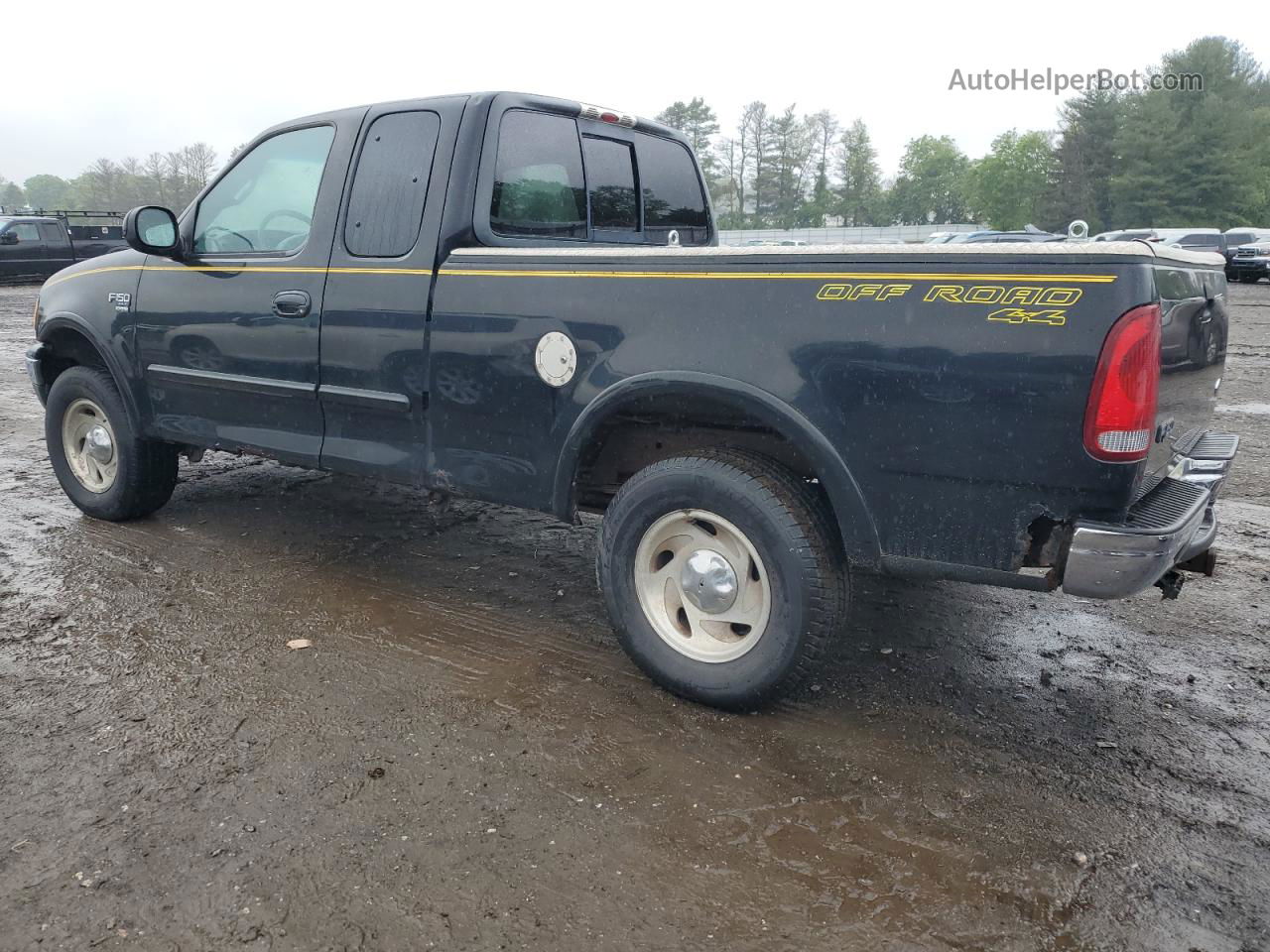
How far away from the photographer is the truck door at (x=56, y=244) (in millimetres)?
23422

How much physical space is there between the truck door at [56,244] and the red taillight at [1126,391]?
25.9 meters

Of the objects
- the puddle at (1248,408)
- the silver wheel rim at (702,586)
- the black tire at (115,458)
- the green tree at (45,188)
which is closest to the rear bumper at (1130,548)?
the silver wheel rim at (702,586)

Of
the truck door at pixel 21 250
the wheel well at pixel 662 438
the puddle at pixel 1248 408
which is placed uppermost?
the truck door at pixel 21 250

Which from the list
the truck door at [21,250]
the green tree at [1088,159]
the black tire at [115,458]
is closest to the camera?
the black tire at [115,458]

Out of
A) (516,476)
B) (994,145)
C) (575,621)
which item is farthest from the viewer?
(994,145)

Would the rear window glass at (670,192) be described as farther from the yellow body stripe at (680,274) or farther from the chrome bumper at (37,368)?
the chrome bumper at (37,368)

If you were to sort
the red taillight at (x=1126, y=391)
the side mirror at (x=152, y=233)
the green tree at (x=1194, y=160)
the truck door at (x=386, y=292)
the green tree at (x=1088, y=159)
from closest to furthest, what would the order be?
the red taillight at (x=1126, y=391) < the truck door at (x=386, y=292) < the side mirror at (x=152, y=233) < the green tree at (x=1194, y=160) < the green tree at (x=1088, y=159)

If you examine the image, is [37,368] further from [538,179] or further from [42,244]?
[42,244]

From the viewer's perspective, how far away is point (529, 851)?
2.59m

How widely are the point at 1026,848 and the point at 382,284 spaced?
3016mm

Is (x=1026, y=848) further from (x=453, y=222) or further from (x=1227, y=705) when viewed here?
(x=453, y=222)

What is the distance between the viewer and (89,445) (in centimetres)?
538

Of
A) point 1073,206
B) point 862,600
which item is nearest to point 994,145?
point 1073,206

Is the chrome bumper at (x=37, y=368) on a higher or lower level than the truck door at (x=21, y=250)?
lower
